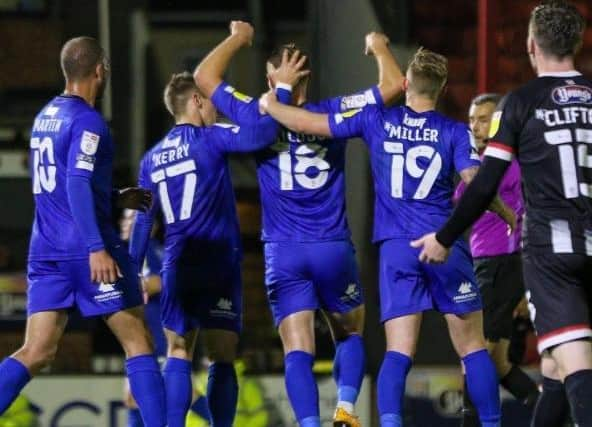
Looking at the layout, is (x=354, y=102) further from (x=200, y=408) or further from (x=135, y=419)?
(x=200, y=408)

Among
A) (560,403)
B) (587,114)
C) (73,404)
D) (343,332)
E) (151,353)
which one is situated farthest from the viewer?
(73,404)

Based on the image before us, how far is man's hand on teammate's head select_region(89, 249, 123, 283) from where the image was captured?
23.6 feet

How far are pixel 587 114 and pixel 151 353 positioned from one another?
8.15 feet

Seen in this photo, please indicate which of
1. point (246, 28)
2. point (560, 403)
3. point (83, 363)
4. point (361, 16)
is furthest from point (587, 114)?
point (83, 363)

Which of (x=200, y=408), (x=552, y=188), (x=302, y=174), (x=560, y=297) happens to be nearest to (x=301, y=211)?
(x=302, y=174)

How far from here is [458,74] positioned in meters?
10.4

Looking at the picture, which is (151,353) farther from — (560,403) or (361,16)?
(361,16)

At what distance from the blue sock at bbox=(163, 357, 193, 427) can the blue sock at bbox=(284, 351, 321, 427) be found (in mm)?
714

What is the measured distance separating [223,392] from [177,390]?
240 millimetres

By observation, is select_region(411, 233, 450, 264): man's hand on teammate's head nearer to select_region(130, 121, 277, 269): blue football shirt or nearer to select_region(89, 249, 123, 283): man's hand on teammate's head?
select_region(89, 249, 123, 283): man's hand on teammate's head

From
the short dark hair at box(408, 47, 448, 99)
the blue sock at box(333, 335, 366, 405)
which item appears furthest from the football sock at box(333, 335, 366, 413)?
the short dark hair at box(408, 47, 448, 99)

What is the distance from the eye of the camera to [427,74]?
302 inches

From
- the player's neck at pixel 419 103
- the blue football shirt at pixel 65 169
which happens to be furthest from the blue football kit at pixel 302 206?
the blue football shirt at pixel 65 169

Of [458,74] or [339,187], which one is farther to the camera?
[458,74]
